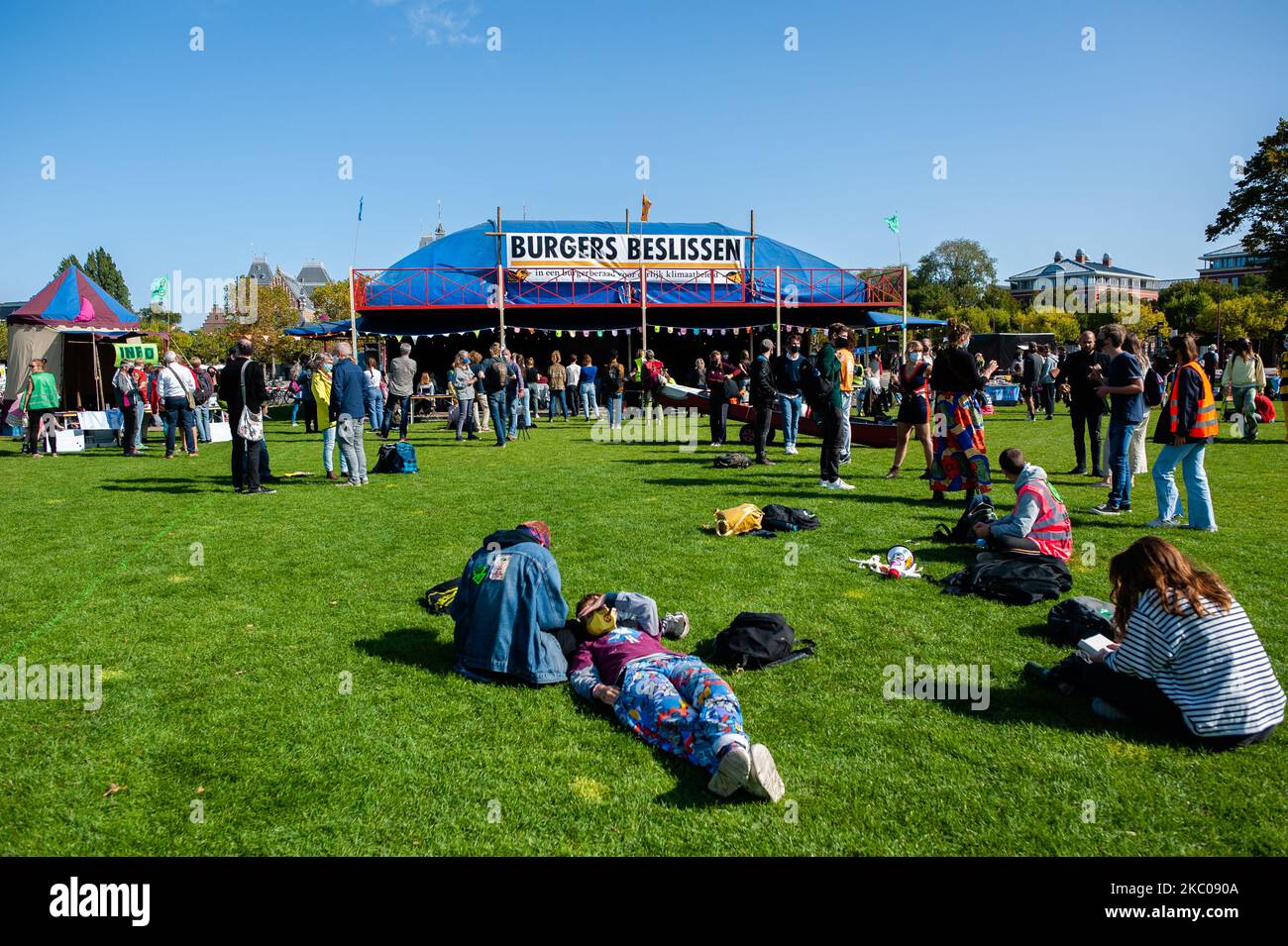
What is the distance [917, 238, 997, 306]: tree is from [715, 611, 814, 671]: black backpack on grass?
293 ft

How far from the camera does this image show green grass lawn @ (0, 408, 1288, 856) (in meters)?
3.23

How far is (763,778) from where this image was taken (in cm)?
337

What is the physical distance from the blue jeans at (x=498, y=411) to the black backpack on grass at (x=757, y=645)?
1231 centimetres

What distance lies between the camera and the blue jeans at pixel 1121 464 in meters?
8.98

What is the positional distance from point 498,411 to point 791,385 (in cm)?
723

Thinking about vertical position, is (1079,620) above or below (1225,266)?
below

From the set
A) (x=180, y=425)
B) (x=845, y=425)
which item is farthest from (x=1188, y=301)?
(x=180, y=425)

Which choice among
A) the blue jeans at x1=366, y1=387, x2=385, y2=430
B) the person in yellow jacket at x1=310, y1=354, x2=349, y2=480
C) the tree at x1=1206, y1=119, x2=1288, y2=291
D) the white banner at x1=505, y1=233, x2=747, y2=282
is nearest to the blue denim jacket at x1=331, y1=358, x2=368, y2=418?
the person in yellow jacket at x1=310, y1=354, x2=349, y2=480

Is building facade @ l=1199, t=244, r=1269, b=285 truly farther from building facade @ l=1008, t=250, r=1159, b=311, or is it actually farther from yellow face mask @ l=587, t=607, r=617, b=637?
yellow face mask @ l=587, t=607, r=617, b=637

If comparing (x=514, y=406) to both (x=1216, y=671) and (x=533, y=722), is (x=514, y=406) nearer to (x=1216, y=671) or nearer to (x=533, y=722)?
(x=533, y=722)

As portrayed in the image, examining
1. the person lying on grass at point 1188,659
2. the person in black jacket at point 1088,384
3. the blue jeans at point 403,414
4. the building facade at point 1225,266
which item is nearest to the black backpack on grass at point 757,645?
the person lying on grass at point 1188,659

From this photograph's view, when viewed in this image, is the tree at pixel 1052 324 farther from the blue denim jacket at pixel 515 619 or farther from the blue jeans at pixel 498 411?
the blue denim jacket at pixel 515 619

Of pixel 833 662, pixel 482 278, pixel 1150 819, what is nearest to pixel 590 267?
pixel 482 278

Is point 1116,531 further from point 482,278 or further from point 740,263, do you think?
point 482,278
